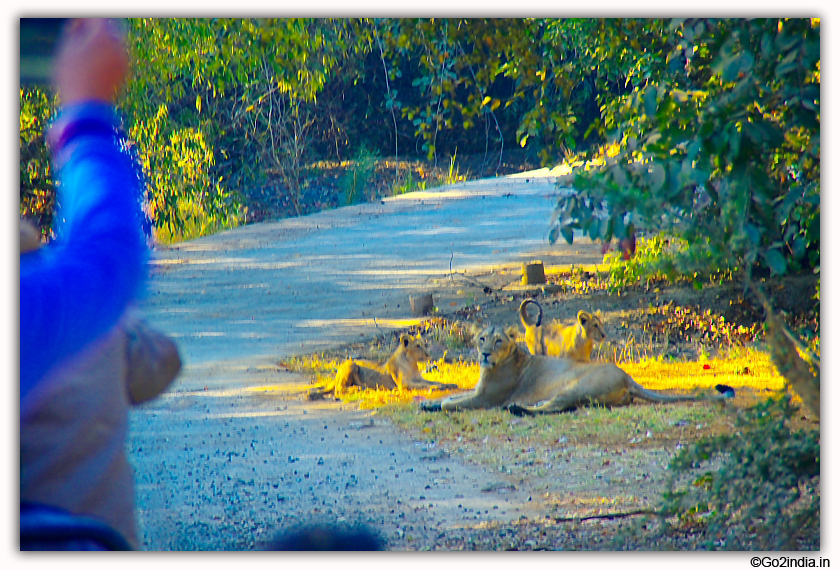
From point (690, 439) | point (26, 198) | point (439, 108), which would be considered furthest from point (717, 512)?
point (26, 198)

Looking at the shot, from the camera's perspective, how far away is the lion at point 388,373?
12.0ft

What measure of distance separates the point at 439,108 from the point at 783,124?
1.46m

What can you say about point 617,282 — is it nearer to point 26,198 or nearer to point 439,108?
point 439,108

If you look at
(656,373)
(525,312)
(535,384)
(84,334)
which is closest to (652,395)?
(656,373)

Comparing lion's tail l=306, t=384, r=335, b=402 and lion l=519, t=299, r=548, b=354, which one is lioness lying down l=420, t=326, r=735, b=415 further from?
lion's tail l=306, t=384, r=335, b=402

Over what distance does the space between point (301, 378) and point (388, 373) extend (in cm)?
38

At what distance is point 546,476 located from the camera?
340 centimetres

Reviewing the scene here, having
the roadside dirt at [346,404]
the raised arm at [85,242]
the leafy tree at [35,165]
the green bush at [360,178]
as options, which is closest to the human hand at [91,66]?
the raised arm at [85,242]

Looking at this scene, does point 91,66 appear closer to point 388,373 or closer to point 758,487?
point 758,487

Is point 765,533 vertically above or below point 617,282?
below

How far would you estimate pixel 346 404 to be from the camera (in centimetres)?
364

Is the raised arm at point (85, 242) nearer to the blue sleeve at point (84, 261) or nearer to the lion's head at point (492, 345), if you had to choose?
the blue sleeve at point (84, 261)

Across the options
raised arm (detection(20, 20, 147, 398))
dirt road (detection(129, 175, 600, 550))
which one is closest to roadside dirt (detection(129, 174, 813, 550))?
dirt road (detection(129, 175, 600, 550))

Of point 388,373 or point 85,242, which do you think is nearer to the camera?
point 85,242
